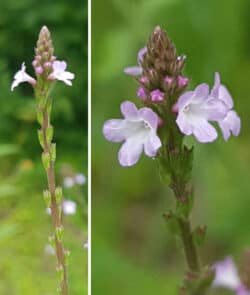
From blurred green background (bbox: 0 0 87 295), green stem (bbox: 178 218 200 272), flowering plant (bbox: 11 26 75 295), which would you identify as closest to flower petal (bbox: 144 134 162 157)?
green stem (bbox: 178 218 200 272)

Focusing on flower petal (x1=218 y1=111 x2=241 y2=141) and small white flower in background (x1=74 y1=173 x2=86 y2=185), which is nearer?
flower petal (x1=218 y1=111 x2=241 y2=141)

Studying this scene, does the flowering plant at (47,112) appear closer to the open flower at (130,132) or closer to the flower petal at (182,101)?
the open flower at (130,132)

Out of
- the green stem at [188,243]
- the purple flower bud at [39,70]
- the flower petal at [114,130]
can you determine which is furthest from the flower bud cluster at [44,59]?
the green stem at [188,243]

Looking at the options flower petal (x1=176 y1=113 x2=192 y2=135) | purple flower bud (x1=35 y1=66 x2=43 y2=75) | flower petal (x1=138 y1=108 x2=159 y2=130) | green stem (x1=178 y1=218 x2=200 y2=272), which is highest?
purple flower bud (x1=35 y1=66 x2=43 y2=75)

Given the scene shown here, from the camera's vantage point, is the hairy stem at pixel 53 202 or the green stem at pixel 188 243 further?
the hairy stem at pixel 53 202

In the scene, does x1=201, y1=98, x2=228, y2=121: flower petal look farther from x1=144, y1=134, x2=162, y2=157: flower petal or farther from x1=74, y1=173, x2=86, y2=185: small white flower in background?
x1=74, y1=173, x2=86, y2=185: small white flower in background

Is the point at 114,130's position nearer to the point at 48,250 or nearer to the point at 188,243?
the point at 188,243

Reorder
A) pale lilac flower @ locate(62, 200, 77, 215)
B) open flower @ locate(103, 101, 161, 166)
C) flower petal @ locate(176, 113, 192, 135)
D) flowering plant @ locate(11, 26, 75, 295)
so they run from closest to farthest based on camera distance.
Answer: flower petal @ locate(176, 113, 192, 135)
open flower @ locate(103, 101, 161, 166)
flowering plant @ locate(11, 26, 75, 295)
pale lilac flower @ locate(62, 200, 77, 215)
